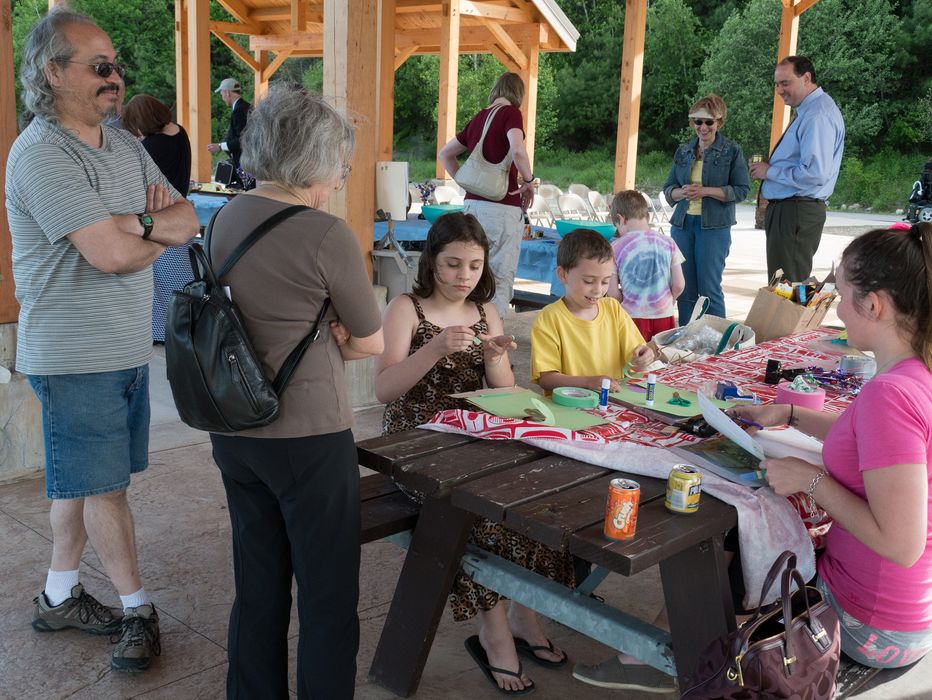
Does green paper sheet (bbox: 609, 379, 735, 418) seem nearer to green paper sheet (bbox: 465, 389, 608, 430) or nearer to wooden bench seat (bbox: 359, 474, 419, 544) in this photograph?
green paper sheet (bbox: 465, 389, 608, 430)

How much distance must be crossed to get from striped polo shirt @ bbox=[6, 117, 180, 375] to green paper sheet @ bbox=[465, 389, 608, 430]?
39.1 inches

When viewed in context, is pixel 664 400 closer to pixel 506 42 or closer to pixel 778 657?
pixel 778 657

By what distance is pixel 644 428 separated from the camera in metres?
2.51

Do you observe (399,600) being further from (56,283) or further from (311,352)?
(56,283)

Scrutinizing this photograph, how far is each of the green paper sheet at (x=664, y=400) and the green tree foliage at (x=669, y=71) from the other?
34438 millimetres

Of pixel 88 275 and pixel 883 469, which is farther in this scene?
pixel 88 275

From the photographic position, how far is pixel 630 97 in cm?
936

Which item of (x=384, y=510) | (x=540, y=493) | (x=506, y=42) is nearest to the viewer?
(x=540, y=493)

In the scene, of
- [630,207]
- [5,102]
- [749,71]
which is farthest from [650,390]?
[749,71]

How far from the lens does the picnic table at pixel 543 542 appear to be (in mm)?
1866

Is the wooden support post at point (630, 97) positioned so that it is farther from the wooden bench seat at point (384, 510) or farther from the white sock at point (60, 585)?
the white sock at point (60, 585)

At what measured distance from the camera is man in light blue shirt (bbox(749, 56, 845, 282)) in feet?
18.6

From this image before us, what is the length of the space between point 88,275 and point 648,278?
2.91 metres

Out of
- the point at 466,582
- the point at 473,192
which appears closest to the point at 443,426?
the point at 466,582
